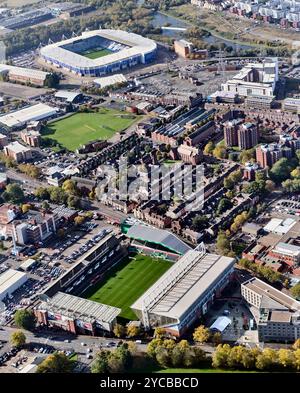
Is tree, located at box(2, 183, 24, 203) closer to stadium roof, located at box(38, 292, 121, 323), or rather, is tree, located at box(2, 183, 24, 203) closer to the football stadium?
stadium roof, located at box(38, 292, 121, 323)

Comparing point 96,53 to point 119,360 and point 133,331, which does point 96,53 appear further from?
point 119,360

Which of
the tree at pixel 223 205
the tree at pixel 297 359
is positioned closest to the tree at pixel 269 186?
the tree at pixel 223 205

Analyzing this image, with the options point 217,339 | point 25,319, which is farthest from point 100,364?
point 25,319

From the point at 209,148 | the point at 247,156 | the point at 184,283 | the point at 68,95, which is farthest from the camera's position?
the point at 68,95

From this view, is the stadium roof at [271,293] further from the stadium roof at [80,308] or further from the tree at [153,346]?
the stadium roof at [80,308]

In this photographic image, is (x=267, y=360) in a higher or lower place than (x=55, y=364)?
higher

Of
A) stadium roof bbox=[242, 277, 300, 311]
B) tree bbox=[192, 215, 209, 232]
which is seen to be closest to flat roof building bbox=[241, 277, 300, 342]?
stadium roof bbox=[242, 277, 300, 311]
